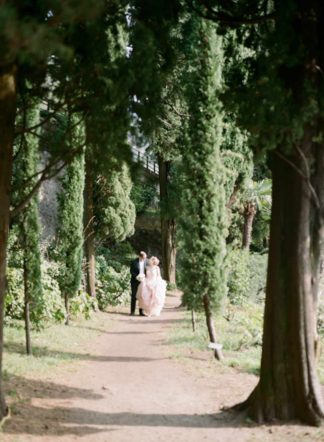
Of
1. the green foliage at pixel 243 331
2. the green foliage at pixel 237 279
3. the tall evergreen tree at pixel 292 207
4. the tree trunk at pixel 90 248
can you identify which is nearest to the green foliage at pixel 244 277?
the green foliage at pixel 237 279

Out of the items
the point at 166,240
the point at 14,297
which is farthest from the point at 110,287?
the point at 166,240

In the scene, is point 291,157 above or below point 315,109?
below

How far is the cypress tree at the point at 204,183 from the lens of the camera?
1055 centimetres

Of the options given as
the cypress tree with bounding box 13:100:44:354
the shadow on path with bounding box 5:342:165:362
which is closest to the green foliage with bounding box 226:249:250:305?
the shadow on path with bounding box 5:342:165:362

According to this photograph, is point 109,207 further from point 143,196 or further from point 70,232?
point 143,196

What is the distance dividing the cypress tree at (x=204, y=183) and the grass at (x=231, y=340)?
2.11ft

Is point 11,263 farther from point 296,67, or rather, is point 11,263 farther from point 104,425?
point 296,67

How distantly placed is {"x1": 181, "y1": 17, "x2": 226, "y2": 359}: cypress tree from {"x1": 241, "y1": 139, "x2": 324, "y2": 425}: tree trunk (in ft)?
12.5

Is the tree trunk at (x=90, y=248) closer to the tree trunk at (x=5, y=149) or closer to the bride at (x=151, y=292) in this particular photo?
the bride at (x=151, y=292)

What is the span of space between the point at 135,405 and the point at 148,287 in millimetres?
10204

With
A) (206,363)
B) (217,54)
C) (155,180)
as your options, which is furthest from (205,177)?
(155,180)

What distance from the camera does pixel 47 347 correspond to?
37.6 feet

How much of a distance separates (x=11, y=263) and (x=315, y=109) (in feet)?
34.1

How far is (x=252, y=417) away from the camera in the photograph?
22.7 ft
